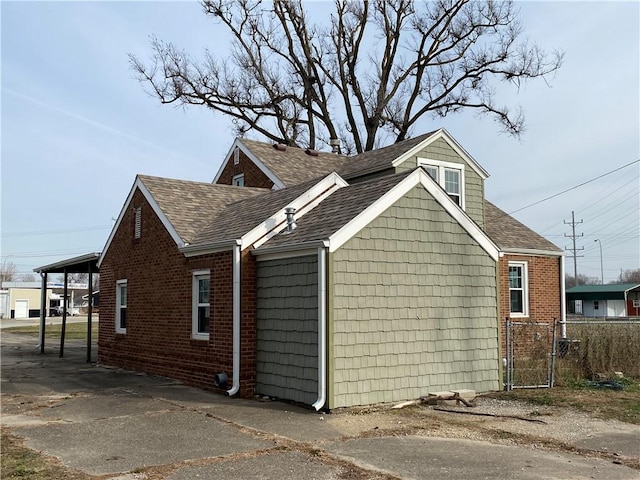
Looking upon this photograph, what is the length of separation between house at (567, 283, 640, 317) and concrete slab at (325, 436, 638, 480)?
55.9 m

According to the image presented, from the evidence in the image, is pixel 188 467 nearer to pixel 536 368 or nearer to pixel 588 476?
pixel 588 476

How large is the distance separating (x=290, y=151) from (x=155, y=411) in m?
13.7

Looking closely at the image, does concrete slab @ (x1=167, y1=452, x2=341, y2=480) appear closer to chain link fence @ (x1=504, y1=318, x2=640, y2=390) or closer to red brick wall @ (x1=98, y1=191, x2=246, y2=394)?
red brick wall @ (x1=98, y1=191, x2=246, y2=394)

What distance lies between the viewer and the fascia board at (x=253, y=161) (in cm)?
1908

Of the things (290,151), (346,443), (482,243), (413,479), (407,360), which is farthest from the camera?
(290,151)

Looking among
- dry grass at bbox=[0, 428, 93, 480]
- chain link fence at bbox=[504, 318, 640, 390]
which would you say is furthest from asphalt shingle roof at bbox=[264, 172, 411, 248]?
dry grass at bbox=[0, 428, 93, 480]

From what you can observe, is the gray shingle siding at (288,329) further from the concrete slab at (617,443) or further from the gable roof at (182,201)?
the concrete slab at (617,443)

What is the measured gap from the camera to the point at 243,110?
34.5 m

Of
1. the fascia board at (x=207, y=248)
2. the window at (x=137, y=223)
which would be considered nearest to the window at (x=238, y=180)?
the window at (x=137, y=223)

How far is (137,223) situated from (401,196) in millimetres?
7755

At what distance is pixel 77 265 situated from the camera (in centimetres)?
2095

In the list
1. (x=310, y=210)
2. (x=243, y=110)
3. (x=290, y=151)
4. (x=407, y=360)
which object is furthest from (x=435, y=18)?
(x=407, y=360)

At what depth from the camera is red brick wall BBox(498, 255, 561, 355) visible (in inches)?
722

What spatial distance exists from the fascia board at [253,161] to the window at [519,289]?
7464 millimetres
